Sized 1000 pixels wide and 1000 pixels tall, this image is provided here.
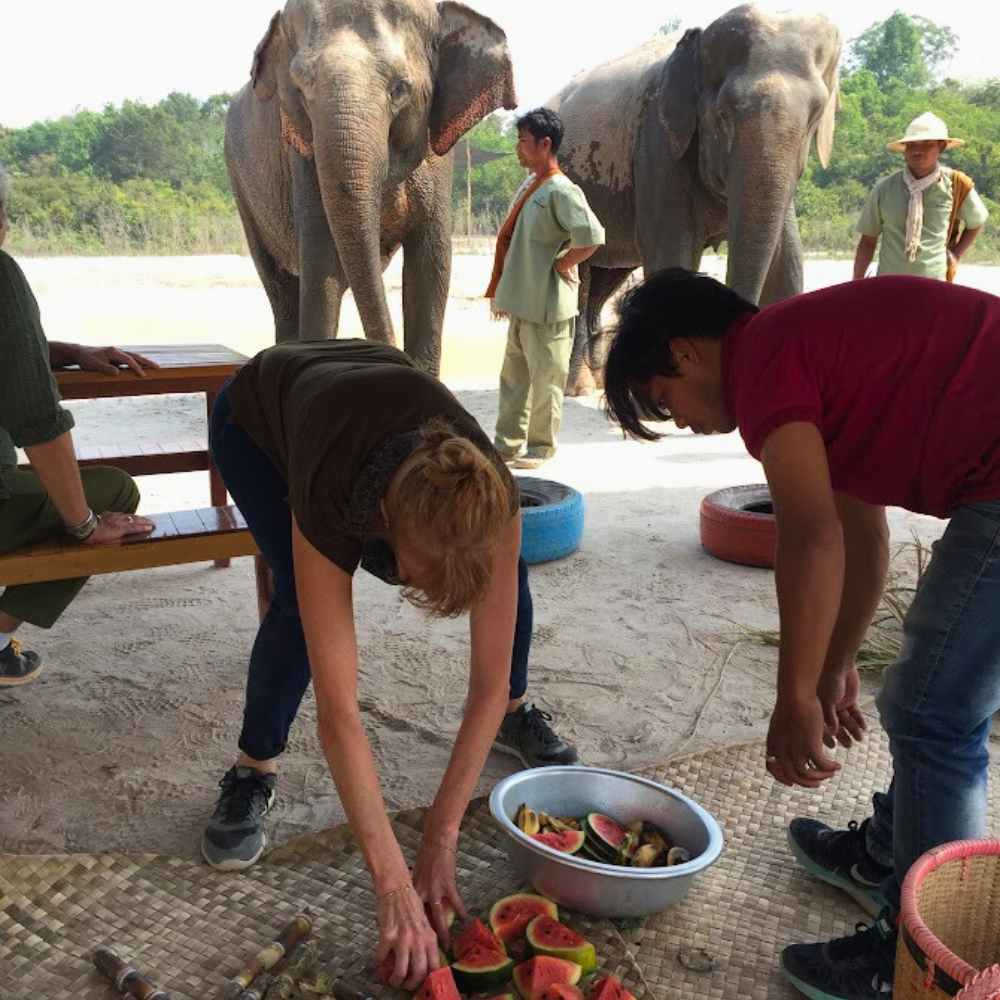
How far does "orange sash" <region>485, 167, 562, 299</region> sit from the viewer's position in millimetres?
6695

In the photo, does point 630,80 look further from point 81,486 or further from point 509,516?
point 509,516

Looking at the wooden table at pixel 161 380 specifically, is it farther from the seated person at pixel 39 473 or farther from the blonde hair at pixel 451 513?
the blonde hair at pixel 451 513

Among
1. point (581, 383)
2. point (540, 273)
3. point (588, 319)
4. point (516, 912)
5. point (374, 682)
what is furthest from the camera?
point (588, 319)

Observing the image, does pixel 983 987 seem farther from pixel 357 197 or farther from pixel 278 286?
pixel 278 286

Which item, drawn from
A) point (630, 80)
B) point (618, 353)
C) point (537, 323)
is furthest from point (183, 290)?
point (618, 353)

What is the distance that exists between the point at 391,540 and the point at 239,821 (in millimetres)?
1304

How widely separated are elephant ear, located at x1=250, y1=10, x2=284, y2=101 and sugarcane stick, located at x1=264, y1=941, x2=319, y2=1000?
17.2ft

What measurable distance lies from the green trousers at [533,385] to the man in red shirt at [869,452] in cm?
459

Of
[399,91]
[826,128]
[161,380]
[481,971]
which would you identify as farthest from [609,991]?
[826,128]

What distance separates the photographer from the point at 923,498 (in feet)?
7.05

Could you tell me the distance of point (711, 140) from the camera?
7.18m

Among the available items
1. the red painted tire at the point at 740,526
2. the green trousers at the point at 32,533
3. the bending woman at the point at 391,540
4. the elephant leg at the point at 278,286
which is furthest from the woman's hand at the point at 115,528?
the elephant leg at the point at 278,286

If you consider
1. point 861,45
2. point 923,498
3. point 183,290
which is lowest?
point 183,290

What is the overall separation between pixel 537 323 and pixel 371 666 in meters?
3.29
